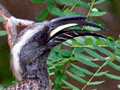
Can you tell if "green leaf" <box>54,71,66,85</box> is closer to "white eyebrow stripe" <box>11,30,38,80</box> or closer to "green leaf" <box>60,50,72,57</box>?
"green leaf" <box>60,50,72,57</box>

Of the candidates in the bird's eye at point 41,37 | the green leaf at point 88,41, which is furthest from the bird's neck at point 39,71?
the green leaf at point 88,41

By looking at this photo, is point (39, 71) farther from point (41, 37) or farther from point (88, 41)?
point (88, 41)

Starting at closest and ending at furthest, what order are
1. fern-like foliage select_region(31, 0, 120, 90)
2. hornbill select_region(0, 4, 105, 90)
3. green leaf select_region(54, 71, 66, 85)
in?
fern-like foliage select_region(31, 0, 120, 90) → hornbill select_region(0, 4, 105, 90) → green leaf select_region(54, 71, 66, 85)

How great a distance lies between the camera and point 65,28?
4.25ft

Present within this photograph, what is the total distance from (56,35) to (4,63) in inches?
44.0

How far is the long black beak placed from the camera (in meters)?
1.24

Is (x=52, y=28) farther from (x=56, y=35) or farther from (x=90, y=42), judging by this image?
(x=90, y=42)

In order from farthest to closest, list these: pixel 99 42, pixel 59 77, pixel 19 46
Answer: pixel 59 77 < pixel 19 46 < pixel 99 42

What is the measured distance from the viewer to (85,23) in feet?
4.09

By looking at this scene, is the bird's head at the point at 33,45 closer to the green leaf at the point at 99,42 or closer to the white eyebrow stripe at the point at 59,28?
the white eyebrow stripe at the point at 59,28

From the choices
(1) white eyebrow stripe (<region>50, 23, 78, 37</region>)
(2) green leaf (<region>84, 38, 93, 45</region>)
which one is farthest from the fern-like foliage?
(1) white eyebrow stripe (<region>50, 23, 78, 37</region>)

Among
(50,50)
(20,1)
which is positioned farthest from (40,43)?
(20,1)

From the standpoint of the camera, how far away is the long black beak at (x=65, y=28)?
124cm

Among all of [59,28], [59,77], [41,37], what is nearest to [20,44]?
[41,37]
